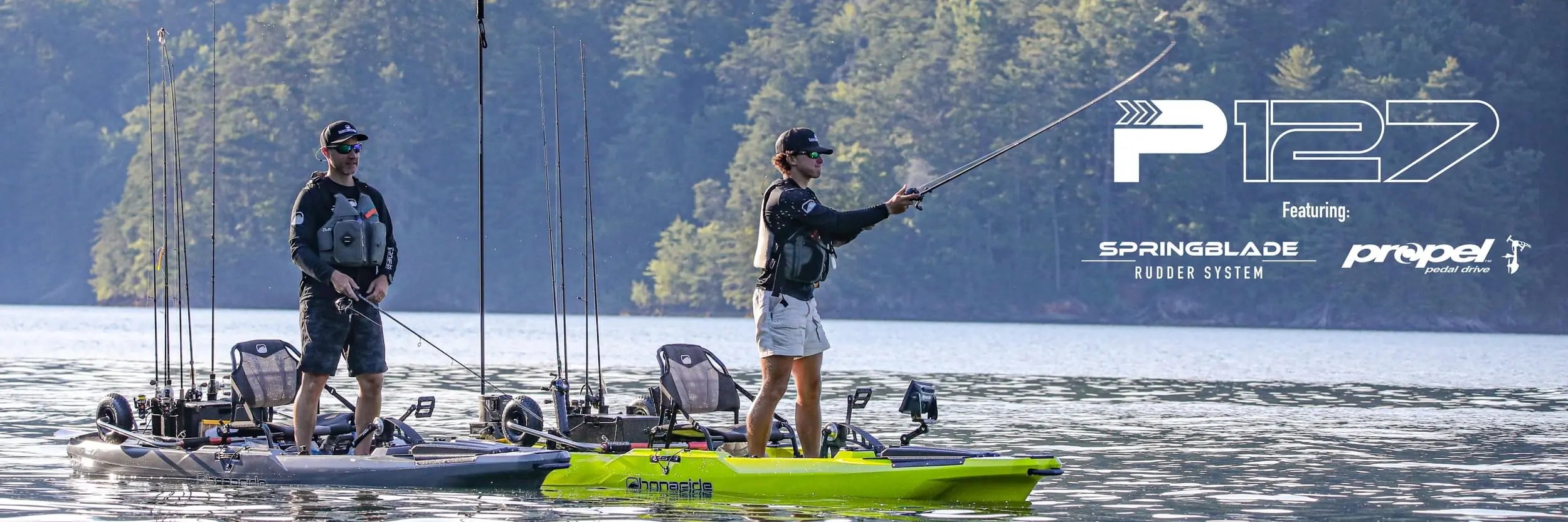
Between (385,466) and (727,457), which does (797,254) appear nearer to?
(727,457)

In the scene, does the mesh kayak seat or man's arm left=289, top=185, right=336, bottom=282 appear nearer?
man's arm left=289, top=185, right=336, bottom=282

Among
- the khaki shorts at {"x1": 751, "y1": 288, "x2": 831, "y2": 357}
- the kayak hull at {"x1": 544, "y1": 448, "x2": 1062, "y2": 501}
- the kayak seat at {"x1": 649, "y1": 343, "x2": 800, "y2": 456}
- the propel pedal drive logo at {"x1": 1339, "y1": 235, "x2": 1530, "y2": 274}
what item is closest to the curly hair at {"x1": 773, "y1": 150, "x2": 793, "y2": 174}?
the khaki shorts at {"x1": 751, "y1": 288, "x2": 831, "y2": 357}

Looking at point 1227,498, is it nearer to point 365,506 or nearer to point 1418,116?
point 365,506

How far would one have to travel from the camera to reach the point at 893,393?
2344 centimetres

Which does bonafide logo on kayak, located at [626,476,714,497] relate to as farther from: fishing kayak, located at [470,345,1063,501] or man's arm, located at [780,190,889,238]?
man's arm, located at [780,190,889,238]

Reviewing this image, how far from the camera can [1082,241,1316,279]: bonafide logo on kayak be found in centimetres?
6425

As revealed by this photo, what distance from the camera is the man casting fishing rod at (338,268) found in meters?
11.3

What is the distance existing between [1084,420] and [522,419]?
Answer: 24.1 ft

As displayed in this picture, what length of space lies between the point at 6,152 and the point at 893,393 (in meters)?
66.8

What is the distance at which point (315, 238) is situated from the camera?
37.3ft

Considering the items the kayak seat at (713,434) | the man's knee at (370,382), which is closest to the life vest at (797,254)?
the kayak seat at (713,434)

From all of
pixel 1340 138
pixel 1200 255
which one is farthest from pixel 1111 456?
pixel 1200 255

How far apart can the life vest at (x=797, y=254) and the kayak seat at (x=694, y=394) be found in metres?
0.82

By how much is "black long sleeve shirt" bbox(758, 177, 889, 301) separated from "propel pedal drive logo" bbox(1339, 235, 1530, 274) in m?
53.5
